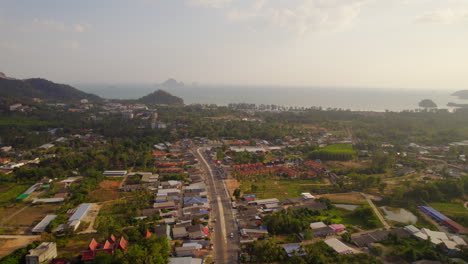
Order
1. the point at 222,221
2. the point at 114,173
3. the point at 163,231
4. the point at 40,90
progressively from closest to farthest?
the point at 163,231 → the point at 222,221 → the point at 114,173 → the point at 40,90

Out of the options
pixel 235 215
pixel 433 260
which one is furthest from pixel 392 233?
pixel 235 215

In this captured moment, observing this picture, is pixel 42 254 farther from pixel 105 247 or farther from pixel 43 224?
pixel 43 224

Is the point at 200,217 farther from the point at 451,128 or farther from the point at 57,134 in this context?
the point at 451,128

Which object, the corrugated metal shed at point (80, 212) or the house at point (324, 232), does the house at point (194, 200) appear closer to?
the corrugated metal shed at point (80, 212)

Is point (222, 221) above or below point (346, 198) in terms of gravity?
below

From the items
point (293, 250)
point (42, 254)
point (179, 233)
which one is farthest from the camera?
point (179, 233)

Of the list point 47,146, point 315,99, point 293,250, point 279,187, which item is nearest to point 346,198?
point 279,187

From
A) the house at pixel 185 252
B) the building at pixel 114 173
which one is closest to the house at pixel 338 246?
the house at pixel 185 252
